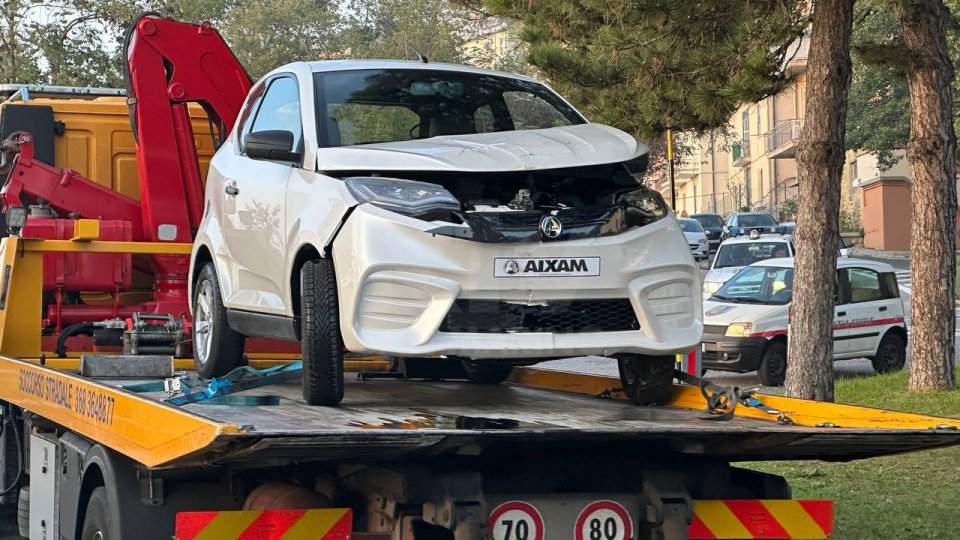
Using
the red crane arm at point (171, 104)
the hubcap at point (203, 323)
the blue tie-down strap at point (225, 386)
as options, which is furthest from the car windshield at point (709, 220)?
the blue tie-down strap at point (225, 386)

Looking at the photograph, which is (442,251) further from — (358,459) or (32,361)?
(32,361)

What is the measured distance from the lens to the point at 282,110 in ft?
22.5

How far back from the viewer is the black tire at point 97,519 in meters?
5.63

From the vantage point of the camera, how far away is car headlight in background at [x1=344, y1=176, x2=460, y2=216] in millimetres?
5566

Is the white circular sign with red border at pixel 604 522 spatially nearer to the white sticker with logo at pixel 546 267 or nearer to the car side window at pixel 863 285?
the white sticker with logo at pixel 546 267

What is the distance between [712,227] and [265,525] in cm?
4592

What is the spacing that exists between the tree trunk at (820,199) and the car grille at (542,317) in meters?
6.39

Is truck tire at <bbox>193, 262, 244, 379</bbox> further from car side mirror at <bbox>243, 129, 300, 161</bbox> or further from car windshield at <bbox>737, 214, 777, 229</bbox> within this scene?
car windshield at <bbox>737, 214, 777, 229</bbox>

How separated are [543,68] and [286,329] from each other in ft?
26.6

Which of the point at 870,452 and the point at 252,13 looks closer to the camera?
the point at 870,452

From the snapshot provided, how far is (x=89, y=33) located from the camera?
90.4ft

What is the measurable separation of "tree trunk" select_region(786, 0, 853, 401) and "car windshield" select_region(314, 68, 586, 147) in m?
4.79

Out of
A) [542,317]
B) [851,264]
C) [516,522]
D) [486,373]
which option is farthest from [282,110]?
[851,264]

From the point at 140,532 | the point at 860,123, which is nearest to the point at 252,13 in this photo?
the point at 860,123
